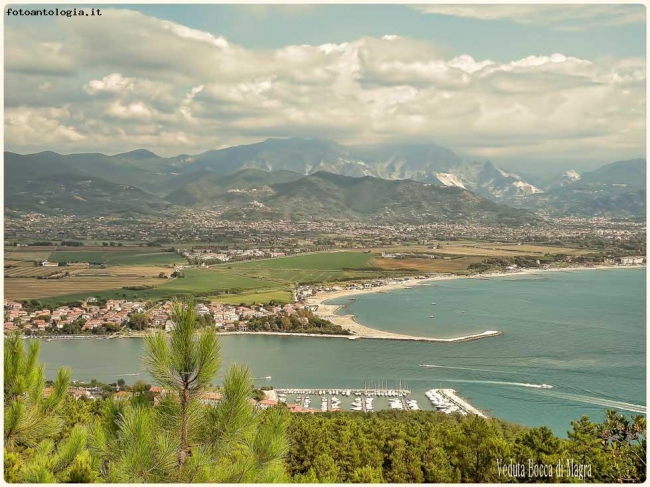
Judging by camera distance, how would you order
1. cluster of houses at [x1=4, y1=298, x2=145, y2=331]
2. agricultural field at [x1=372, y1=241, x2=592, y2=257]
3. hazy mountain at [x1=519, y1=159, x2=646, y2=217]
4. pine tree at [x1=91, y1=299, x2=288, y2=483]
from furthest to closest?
hazy mountain at [x1=519, y1=159, x2=646, y2=217] < agricultural field at [x1=372, y1=241, x2=592, y2=257] < cluster of houses at [x1=4, y1=298, x2=145, y2=331] < pine tree at [x1=91, y1=299, x2=288, y2=483]

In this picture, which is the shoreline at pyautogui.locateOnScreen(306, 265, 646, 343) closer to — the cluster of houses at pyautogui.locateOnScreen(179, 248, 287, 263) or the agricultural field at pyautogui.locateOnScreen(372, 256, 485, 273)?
the agricultural field at pyautogui.locateOnScreen(372, 256, 485, 273)

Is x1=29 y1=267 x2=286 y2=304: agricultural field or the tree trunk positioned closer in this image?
the tree trunk

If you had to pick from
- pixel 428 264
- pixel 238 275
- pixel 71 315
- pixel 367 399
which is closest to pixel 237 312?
pixel 71 315

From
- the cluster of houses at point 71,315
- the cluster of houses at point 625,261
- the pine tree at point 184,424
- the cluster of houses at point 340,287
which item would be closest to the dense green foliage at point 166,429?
the pine tree at point 184,424

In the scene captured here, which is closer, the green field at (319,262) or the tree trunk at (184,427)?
the tree trunk at (184,427)

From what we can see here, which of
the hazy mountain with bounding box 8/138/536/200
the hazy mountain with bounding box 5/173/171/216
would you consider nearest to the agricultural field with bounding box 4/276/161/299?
the hazy mountain with bounding box 5/173/171/216

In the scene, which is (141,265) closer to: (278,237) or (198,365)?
(278,237)

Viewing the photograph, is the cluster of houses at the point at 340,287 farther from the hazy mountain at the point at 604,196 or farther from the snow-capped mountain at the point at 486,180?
the snow-capped mountain at the point at 486,180
